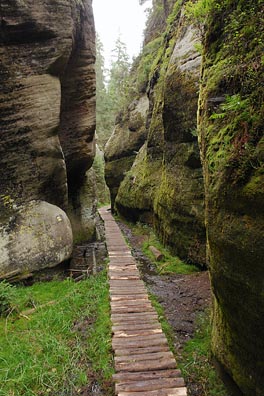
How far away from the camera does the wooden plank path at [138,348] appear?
5.39 meters

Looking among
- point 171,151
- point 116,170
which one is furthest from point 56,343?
point 116,170

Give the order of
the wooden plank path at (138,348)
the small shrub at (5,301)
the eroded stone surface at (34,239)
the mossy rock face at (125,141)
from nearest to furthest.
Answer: the wooden plank path at (138,348) < the small shrub at (5,301) < the eroded stone surface at (34,239) < the mossy rock face at (125,141)

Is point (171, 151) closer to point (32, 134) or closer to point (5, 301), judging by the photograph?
point (32, 134)

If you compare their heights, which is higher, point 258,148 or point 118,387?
point 258,148

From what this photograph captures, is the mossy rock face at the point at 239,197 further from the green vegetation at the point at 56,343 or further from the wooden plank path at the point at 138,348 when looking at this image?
the green vegetation at the point at 56,343

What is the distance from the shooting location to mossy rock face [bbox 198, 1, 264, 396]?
4.30m

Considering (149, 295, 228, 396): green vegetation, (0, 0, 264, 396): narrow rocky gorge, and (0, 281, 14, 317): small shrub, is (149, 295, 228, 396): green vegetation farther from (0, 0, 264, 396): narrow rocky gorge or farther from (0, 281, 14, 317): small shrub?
(0, 281, 14, 317): small shrub

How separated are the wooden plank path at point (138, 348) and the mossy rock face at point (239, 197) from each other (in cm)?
104

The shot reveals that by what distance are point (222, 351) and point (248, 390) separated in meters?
0.97

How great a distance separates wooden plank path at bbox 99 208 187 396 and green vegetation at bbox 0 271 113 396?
1.33 feet

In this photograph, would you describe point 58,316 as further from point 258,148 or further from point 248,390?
point 258,148

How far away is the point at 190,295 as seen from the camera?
9.80 metres

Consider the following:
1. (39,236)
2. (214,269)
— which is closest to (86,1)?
(39,236)

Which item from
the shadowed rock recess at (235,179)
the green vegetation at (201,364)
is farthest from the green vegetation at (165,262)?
the shadowed rock recess at (235,179)
